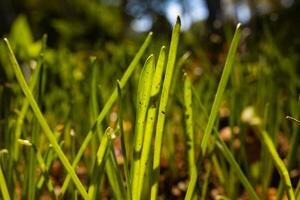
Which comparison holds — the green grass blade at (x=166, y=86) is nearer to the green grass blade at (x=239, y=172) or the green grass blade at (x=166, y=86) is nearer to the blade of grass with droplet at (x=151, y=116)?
the blade of grass with droplet at (x=151, y=116)

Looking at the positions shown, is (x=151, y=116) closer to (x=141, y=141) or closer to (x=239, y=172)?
(x=141, y=141)

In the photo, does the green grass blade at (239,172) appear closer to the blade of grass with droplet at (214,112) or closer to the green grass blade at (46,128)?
the blade of grass with droplet at (214,112)

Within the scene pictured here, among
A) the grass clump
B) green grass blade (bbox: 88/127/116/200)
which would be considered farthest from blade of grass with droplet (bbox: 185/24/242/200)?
green grass blade (bbox: 88/127/116/200)

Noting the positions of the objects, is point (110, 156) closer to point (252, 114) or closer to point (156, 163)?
point (156, 163)

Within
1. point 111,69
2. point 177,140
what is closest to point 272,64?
point 177,140

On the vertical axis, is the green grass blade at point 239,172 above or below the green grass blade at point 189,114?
below

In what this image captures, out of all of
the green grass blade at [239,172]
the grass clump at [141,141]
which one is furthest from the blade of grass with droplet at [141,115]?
the green grass blade at [239,172]

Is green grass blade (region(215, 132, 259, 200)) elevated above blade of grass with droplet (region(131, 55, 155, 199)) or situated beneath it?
situated beneath

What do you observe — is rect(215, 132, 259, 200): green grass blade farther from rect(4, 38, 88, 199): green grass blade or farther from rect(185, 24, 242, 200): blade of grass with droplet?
rect(4, 38, 88, 199): green grass blade

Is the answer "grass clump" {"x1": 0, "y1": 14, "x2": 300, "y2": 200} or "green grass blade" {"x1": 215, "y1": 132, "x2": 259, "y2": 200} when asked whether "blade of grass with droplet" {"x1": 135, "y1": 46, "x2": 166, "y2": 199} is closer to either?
"grass clump" {"x1": 0, "y1": 14, "x2": 300, "y2": 200}
